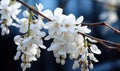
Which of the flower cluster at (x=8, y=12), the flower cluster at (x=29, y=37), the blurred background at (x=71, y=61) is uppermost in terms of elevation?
the blurred background at (x=71, y=61)

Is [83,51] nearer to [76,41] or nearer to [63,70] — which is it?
[76,41]

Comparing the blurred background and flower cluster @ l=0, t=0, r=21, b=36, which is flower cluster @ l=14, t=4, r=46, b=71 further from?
the blurred background

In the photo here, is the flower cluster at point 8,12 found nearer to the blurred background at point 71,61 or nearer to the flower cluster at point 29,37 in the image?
the flower cluster at point 29,37

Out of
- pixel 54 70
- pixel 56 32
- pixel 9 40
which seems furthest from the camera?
pixel 54 70

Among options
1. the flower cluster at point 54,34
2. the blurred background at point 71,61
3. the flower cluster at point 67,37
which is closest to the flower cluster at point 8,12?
the flower cluster at point 54,34

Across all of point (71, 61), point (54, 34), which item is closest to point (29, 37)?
point (54, 34)

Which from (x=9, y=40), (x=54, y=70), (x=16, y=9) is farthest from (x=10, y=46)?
(x=16, y=9)

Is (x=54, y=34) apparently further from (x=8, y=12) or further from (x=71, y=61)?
(x=71, y=61)

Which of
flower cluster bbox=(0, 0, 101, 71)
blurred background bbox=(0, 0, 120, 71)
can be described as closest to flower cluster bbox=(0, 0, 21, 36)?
flower cluster bbox=(0, 0, 101, 71)
